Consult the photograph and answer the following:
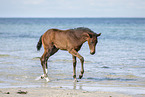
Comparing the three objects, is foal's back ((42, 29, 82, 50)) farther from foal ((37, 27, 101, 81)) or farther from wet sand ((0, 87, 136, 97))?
wet sand ((0, 87, 136, 97))

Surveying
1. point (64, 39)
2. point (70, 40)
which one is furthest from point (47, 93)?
point (64, 39)

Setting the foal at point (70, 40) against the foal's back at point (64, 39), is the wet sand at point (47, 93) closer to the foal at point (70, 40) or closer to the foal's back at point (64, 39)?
the foal at point (70, 40)

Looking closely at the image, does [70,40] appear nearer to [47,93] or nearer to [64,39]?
[64,39]

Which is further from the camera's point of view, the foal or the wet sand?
the foal

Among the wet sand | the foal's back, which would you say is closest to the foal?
the foal's back

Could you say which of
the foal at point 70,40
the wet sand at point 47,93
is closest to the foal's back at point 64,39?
the foal at point 70,40

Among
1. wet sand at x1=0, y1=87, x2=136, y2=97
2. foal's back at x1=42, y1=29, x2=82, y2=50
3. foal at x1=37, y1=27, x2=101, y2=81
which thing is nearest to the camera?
wet sand at x1=0, y1=87, x2=136, y2=97

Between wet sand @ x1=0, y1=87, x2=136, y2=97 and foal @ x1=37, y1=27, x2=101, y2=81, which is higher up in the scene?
foal @ x1=37, y1=27, x2=101, y2=81

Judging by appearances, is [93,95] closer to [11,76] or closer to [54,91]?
[54,91]

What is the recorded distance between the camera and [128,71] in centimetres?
1270

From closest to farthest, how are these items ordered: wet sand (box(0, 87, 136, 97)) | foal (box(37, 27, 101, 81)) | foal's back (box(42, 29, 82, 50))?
1. wet sand (box(0, 87, 136, 97))
2. foal (box(37, 27, 101, 81))
3. foal's back (box(42, 29, 82, 50))

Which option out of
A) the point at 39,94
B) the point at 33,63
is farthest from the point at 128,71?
the point at 39,94

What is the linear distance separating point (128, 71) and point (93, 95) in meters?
5.49

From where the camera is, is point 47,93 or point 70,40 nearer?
point 47,93
